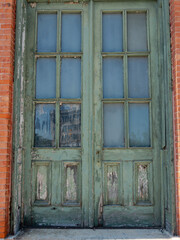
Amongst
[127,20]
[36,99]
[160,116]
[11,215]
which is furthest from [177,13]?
[11,215]

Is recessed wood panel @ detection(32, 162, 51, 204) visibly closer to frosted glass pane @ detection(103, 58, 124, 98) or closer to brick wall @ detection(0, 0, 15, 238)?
brick wall @ detection(0, 0, 15, 238)

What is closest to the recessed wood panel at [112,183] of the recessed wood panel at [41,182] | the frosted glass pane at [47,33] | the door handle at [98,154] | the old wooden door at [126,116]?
the old wooden door at [126,116]

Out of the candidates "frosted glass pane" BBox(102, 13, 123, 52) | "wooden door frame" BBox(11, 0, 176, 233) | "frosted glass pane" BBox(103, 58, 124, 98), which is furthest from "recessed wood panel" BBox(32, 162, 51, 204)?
"frosted glass pane" BBox(102, 13, 123, 52)

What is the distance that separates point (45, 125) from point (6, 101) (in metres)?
0.62

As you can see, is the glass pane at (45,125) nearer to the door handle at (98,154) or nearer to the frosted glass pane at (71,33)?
the door handle at (98,154)

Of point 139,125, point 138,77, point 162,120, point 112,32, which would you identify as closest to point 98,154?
point 139,125

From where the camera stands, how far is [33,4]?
3779mm

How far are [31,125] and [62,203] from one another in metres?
1.08

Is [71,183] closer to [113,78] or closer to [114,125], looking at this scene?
[114,125]

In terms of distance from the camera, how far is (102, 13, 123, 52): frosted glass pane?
3.73 metres

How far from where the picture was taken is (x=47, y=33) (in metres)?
3.77

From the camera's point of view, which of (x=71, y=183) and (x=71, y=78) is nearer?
(x=71, y=183)

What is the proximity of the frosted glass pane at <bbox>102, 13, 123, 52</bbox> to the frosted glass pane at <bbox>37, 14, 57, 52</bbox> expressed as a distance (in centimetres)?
68

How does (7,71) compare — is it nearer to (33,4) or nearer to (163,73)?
(33,4)
